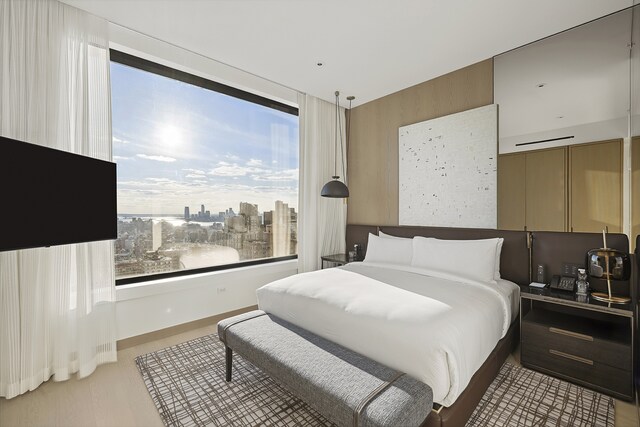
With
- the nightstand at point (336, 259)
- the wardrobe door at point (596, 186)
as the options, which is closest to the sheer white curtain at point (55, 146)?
the nightstand at point (336, 259)

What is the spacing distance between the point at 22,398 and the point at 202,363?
1.20 m

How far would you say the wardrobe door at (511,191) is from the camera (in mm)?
2867

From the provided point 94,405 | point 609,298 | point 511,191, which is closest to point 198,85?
point 94,405

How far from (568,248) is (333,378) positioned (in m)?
2.46

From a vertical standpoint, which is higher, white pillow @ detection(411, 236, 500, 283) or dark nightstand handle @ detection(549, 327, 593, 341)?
white pillow @ detection(411, 236, 500, 283)

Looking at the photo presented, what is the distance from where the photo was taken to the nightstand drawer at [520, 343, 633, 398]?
6.41ft

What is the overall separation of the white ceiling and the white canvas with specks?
691mm

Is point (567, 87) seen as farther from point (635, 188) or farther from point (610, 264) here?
point (610, 264)

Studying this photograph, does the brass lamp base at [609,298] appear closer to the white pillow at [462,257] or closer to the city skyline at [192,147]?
the white pillow at [462,257]

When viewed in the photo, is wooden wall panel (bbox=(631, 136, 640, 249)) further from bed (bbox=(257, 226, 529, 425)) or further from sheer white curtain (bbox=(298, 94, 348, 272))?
sheer white curtain (bbox=(298, 94, 348, 272))

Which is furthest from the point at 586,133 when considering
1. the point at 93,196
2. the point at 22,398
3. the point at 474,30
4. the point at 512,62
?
the point at 22,398

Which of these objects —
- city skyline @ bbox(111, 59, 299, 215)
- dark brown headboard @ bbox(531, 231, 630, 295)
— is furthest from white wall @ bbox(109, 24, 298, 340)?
dark brown headboard @ bbox(531, 231, 630, 295)

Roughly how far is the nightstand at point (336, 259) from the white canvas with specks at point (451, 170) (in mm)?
959

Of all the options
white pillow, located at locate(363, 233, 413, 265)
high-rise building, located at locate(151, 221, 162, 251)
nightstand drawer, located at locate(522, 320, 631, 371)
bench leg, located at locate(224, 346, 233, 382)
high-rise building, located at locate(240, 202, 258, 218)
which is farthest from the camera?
high-rise building, located at locate(240, 202, 258, 218)
